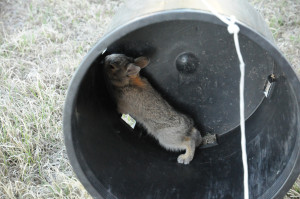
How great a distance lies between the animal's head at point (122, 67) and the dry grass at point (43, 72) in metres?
0.83

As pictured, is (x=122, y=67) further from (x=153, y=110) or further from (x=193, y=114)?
(x=193, y=114)

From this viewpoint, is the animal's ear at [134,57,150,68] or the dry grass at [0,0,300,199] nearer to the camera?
the animal's ear at [134,57,150,68]

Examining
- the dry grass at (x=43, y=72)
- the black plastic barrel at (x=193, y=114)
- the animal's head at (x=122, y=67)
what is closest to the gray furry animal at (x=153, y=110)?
the animal's head at (x=122, y=67)

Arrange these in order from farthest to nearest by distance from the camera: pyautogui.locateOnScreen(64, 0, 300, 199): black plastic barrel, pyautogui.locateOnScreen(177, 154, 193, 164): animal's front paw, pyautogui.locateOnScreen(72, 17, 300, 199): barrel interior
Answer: pyautogui.locateOnScreen(177, 154, 193, 164): animal's front paw → pyautogui.locateOnScreen(72, 17, 300, 199): barrel interior → pyautogui.locateOnScreen(64, 0, 300, 199): black plastic barrel

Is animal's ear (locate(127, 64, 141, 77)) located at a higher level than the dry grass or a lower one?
higher

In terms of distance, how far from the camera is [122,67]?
2.96 metres

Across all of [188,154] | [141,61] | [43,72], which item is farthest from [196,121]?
[43,72]

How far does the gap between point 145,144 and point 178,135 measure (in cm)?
28

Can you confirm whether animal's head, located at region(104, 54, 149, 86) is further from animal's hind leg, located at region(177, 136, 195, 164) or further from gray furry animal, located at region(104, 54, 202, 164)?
animal's hind leg, located at region(177, 136, 195, 164)

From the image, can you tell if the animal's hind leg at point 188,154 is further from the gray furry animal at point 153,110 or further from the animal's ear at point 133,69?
the animal's ear at point 133,69

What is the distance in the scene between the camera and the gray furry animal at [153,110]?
10.0 ft

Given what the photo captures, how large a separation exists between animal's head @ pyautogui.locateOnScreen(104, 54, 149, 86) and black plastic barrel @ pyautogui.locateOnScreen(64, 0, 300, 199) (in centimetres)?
11

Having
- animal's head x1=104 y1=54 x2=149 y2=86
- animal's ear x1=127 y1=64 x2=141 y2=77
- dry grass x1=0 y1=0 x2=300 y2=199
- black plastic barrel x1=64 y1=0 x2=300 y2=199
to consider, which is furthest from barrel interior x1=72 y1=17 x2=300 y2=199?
dry grass x1=0 y1=0 x2=300 y2=199

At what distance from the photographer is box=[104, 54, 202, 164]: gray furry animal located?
3.06 meters
